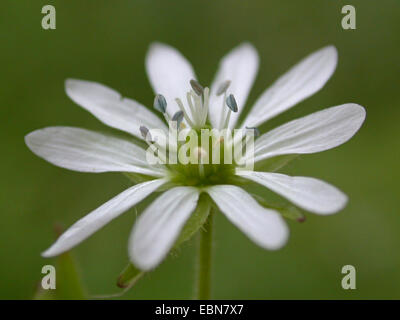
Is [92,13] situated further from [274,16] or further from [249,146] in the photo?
[249,146]

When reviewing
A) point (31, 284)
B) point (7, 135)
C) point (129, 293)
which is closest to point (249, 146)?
point (129, 293)

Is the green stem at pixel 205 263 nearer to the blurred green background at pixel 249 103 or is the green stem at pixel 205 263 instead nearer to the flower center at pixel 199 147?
the flower center at pixel 199 147

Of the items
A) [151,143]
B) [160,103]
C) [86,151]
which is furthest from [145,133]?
[86,151]

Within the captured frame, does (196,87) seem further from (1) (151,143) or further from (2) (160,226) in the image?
(2) (160,226)

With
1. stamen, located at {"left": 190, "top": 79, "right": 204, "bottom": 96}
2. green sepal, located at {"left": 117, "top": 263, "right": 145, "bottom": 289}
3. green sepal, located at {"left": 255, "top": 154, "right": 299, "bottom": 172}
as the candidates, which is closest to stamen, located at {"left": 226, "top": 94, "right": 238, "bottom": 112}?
stamen, located at {"left": 190, "top": 79, "right": 204, "bottom": 96}

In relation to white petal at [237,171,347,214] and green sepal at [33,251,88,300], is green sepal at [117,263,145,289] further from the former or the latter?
white petal at [237,171,347,214]

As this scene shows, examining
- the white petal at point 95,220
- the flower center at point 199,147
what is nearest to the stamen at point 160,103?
the flower center at point 199,147
